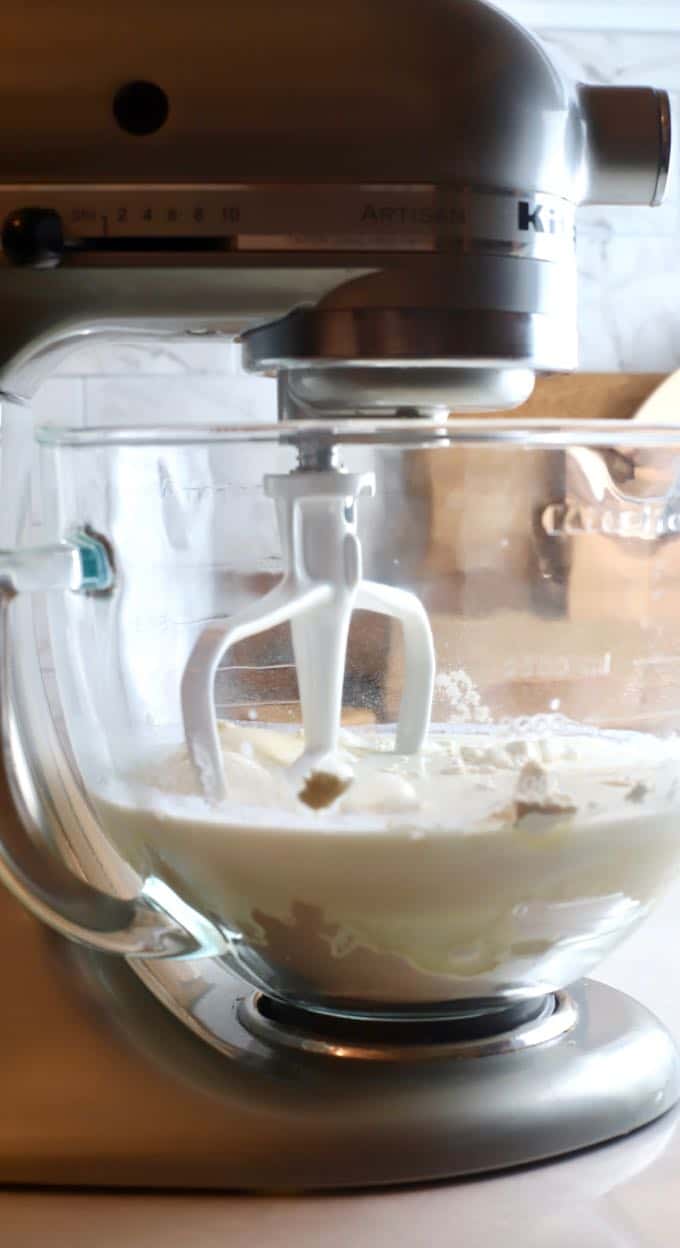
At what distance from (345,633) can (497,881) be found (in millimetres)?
84

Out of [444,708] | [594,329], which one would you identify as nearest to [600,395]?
[594,329]

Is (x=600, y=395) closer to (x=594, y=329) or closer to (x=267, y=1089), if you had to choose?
(x=594, y=329)

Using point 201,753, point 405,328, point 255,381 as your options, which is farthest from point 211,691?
point 255,381

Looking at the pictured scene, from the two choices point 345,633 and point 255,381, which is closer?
→ point 345,633

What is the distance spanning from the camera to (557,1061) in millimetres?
419

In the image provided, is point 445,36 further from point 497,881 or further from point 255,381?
point 255,381

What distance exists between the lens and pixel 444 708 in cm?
45

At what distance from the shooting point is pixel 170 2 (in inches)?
16.7

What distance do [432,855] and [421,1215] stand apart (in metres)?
0.09

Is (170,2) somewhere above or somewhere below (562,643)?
above

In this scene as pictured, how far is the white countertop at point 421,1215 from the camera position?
354mm

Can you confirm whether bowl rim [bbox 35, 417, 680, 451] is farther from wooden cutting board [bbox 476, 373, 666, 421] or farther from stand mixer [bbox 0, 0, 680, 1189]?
wooden cutting board [bbox 476, 373, 666, 421]

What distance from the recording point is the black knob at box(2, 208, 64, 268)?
42 centimetres

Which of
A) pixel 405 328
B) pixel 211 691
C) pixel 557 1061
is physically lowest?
pixel 557 1061
